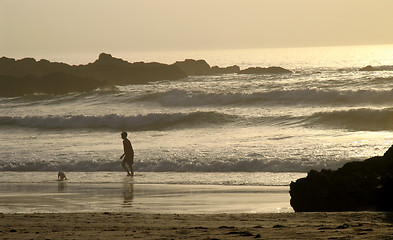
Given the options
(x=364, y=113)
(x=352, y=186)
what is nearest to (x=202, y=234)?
(x=352, y=186)

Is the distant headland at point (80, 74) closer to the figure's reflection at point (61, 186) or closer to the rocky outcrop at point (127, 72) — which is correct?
the rocky outcrop at point (127, 72)

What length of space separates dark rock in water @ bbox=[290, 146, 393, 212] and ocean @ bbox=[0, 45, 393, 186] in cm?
404

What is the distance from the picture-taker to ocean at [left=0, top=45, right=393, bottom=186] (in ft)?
53.2

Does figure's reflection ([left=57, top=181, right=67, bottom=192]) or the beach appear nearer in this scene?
the beach

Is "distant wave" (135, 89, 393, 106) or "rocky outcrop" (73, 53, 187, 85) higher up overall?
"rocky outcrop" (73, 53, 187, 85)

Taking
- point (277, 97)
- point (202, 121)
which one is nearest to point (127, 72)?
point (277, 97)

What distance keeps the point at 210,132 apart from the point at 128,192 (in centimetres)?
1239

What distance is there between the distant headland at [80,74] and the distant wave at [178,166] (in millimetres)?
Result: 33417

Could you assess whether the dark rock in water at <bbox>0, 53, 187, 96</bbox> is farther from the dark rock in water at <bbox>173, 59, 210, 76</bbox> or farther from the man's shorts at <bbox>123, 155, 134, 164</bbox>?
the man's shorts at <bbox>123, 155, 134, 164</bbox>

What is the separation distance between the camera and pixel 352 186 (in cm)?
921

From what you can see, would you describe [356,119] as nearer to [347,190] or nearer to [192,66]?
[347,190]

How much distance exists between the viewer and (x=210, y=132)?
2509cm

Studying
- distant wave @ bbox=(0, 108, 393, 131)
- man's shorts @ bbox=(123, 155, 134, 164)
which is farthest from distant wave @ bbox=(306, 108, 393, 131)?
man's shorts @ bbox=(123, 155, 134, 164)

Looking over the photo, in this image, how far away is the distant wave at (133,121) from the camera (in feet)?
96.2
